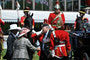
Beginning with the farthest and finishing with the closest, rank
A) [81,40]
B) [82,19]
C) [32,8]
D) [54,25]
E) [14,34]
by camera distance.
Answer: [32,8] → [82,19] → [81,40] → [54,25] → [14,34]

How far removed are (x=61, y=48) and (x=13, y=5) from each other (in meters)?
22.3

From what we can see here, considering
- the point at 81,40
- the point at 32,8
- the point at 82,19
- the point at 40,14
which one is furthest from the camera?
the point at 32,8

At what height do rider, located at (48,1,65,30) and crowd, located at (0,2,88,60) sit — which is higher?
rider, located at (48,1,65,30)

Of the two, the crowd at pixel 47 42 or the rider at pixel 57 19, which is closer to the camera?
the crowd at pixel 47 42

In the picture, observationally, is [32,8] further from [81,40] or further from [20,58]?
[20,58]

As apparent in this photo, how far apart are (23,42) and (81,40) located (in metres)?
3.45

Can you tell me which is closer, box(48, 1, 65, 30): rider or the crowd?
the crowd

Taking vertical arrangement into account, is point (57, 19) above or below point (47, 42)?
above

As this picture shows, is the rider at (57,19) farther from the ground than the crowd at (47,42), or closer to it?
farther from the ground

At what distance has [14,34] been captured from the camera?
307 inches

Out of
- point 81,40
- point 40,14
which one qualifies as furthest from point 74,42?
point 40,14

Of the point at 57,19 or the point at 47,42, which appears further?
the point at 57,19

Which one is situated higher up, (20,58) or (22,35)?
(22,35)

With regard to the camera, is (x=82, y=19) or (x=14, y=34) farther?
(x=82, y=19)
